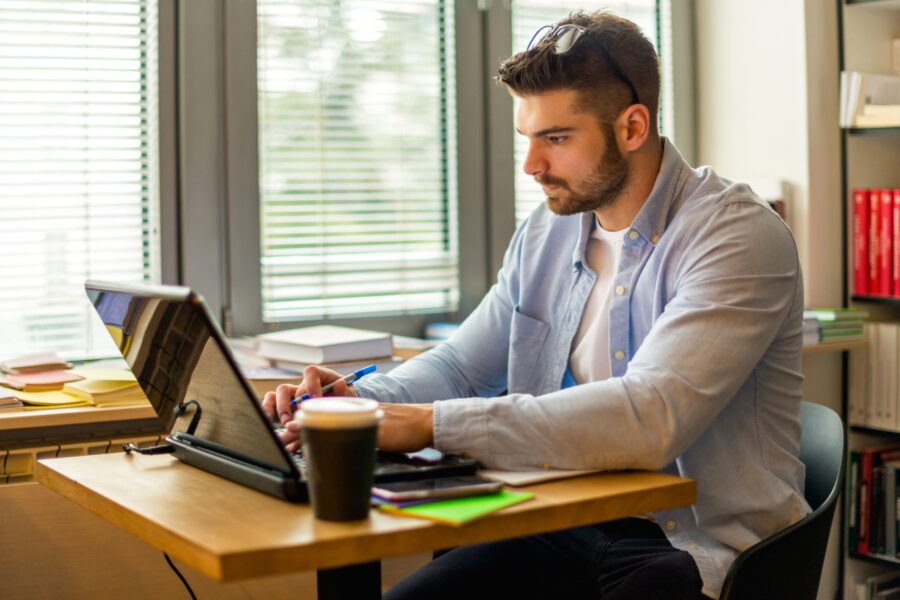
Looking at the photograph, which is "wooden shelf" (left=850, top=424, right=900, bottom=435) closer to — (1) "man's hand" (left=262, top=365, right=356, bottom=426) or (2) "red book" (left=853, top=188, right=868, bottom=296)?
Result: (2) "red book" (left=853, top=188, right=868, bottom=296)

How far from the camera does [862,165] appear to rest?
303 cm

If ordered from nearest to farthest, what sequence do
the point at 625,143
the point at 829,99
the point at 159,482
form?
the point at 159,482
the point at 625,143
the point at 829,99

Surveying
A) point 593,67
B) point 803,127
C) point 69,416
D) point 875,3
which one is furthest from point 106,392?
point 875,3

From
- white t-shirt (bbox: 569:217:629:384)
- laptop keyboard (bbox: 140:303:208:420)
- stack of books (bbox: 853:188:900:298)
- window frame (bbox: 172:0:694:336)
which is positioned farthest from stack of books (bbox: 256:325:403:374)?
stack of books (bbox: 853:188:900:298)

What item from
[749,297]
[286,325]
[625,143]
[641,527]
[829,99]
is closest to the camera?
[749,297]

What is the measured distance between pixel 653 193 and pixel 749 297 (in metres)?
0.30

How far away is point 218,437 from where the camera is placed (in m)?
1.42

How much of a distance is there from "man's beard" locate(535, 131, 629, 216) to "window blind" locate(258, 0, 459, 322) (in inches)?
37.9

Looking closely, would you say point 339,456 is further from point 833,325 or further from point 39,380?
point 833,325

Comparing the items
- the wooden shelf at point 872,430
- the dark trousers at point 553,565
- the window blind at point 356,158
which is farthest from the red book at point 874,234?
the dark trousers at point 553,565

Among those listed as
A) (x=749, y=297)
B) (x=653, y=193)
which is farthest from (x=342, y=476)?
(x=653, y=193)

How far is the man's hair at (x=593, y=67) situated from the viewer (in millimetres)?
1771

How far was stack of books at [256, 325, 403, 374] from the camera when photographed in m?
2.29

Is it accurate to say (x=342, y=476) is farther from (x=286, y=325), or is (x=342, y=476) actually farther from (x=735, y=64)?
(x=735, y=64)
